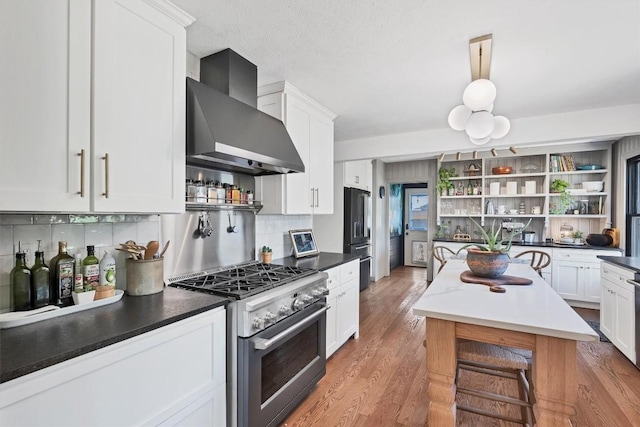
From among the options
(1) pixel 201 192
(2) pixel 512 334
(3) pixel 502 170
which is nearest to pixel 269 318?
(1) pixel 201 192

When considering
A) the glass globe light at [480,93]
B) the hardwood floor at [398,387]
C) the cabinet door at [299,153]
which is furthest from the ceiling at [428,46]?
the hardwood floor at [398,387]

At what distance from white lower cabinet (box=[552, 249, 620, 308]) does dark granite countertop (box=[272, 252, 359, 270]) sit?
342cm

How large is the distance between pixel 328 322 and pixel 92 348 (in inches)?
72.5

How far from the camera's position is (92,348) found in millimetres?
1031

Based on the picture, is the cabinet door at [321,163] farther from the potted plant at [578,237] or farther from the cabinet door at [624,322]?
the potted plant at [578,237]

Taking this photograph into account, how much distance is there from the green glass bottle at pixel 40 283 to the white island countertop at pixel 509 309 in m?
1.72

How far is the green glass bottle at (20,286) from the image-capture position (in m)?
1.28

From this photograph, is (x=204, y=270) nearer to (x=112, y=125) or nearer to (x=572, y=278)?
(x=112, y=125)

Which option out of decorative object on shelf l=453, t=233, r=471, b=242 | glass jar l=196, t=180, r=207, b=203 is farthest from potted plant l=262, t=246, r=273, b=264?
decorative object on shelf l=453, t=233, r=471, b=242

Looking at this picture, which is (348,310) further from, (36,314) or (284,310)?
(36,314)

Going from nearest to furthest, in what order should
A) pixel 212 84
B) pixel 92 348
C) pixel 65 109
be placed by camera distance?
pixel 92 348 < pixel 65 109 < pixel 212 84

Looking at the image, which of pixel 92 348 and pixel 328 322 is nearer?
pixel 92 348

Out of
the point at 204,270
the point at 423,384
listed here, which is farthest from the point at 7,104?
the point at 423,384

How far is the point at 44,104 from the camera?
3.74 ft
